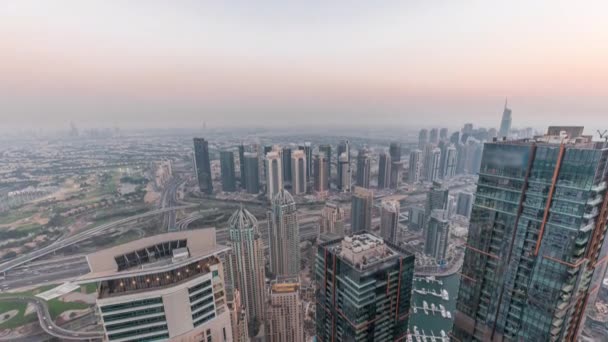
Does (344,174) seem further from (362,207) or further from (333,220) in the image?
(333,220)

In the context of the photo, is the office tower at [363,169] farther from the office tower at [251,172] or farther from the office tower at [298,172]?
the office tower at [251,172]

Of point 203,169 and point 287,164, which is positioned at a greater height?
point 203,169

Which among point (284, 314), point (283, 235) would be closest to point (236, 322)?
point (284, 314)

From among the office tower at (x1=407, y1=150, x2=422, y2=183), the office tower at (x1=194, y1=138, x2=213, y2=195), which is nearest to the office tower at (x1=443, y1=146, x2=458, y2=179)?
the office tower at (x1=407, y1=150, x2=422, y2=183)

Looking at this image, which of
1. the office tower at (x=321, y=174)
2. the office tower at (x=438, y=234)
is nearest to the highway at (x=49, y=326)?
the office tower at (x=438, y=234)

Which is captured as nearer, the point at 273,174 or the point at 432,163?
the point at 273,174

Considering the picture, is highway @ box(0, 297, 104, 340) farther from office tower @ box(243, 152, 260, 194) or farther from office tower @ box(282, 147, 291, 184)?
office tower @ box(282, 147, 291, 184)

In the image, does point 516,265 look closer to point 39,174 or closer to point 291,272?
point 291,272

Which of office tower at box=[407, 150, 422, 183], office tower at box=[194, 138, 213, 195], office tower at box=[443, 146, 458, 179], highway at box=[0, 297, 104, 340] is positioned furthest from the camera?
office tower at box=[443, 146, 458, 179]

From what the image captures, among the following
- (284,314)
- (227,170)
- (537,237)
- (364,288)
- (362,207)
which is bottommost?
(284,314)
